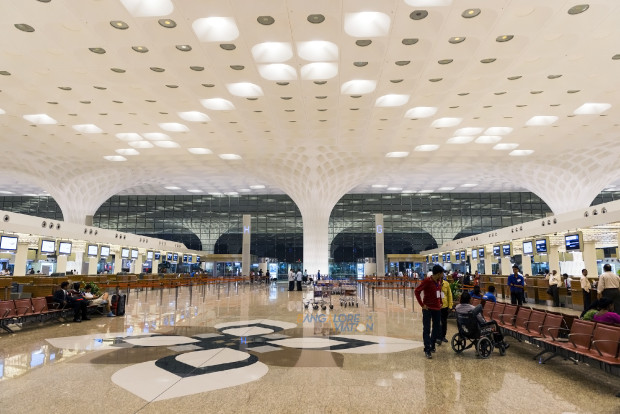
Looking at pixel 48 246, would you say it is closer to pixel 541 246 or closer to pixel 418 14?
pixel 418 14

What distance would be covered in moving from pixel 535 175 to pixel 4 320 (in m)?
32.4

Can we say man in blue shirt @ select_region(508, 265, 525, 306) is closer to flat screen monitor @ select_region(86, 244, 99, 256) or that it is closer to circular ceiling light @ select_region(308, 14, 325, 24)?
circular ceiling light @ select_region(308, 14, 325, 24)

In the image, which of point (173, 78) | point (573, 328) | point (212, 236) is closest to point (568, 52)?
point (573, 328)

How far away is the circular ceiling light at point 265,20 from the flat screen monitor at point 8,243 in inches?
631

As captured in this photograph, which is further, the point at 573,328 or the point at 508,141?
the point at 508,141

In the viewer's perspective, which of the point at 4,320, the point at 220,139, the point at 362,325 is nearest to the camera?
the point at 4,320

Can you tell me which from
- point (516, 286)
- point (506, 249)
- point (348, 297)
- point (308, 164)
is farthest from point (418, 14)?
point (506, 249)

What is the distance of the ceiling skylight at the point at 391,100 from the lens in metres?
16.8

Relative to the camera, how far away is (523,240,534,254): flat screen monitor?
22344 millimetres

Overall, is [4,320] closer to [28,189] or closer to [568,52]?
[568,52]

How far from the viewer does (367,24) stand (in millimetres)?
11406

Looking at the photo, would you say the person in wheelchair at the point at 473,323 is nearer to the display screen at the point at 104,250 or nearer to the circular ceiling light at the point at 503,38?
the circular ceiling light at the point at 503,38

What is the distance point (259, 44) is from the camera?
1258 centimetres

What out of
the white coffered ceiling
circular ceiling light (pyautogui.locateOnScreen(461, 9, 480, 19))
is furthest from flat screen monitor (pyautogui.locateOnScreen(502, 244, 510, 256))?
circular ceiling light (pyautogui.locateOnScreen(461, 9, 480, 19))
